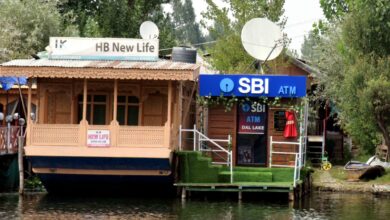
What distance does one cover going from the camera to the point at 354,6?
113 feet

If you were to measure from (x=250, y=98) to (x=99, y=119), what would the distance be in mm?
5592

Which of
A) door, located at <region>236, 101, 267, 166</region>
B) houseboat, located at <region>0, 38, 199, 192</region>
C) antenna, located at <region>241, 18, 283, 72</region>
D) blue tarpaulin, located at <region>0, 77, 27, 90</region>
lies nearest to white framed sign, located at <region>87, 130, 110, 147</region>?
houseboat, located at <region>0, 38, 199, 192</region>

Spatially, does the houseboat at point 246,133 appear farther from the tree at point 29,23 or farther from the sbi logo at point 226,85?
the tree at point 29,23

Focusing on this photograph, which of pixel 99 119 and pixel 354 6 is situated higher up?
pixel 354 6

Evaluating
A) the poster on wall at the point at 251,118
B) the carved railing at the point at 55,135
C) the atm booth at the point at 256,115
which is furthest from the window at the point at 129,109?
the poster on wall at the point at 251,118

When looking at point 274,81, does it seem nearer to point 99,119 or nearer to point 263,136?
point 263,136

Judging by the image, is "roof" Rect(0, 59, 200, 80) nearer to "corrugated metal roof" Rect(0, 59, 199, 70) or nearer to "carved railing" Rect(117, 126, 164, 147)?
"corrugated metal roof" Rect(0, 59, 199, 70)

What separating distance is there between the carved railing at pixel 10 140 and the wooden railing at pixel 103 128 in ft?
7.67

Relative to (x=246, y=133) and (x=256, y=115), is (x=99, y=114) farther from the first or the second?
(x=256, y=115)

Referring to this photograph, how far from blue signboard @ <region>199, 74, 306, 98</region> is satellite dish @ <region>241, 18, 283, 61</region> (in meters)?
2.03

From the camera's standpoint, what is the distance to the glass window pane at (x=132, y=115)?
2927 cm

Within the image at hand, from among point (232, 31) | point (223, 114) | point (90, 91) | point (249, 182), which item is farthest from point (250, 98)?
point (232, 31)

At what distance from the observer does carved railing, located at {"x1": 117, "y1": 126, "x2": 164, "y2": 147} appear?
26.5 meters

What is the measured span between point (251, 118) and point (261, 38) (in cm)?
315
